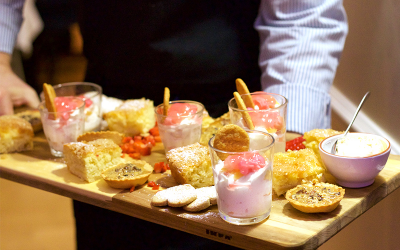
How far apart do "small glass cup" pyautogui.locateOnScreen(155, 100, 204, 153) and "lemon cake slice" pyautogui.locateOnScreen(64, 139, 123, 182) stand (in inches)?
9.5

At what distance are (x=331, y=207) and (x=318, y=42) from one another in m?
1.24

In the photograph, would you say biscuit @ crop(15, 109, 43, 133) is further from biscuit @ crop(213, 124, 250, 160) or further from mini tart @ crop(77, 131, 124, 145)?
biscuit @ crop(213, 124, 250, 160)

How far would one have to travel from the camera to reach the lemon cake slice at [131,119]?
7.50ft

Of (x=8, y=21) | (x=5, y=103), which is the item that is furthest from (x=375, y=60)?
(x=8, y=21)

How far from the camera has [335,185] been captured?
57.8 inches

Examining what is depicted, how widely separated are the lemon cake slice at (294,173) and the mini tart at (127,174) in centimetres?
54

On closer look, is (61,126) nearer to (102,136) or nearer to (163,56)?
(102,136)

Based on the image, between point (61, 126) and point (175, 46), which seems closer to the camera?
point (61, 126)

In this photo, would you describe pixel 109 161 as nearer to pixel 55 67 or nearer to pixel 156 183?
pixel 156 183

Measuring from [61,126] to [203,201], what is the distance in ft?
3.24

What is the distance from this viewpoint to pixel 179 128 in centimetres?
190

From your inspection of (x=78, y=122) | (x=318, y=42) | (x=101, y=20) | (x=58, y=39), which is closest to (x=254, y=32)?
(x=318, y=42)

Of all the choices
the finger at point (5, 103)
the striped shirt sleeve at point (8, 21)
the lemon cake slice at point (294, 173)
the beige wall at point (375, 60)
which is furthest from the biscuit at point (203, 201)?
the striped shirt sleeve at point (8, 21)

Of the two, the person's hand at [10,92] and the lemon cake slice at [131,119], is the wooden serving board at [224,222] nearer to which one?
the lemon cake slice at [131,119]
